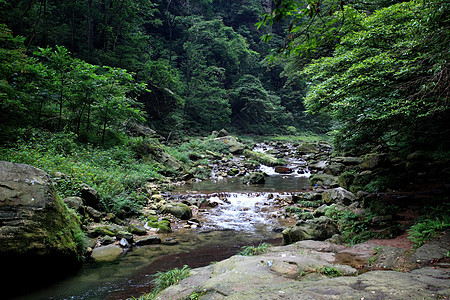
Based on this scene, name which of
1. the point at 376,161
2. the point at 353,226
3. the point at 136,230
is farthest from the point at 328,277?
the point at 376,161

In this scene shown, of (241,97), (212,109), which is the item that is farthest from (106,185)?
(241,97)

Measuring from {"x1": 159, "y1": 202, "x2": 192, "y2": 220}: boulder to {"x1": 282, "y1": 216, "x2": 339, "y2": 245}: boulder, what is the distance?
3624 millimetres

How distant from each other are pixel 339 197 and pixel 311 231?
317 cm

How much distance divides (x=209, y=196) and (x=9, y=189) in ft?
24.7

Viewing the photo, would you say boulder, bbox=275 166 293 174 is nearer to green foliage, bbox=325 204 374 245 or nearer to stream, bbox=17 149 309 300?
stream, bbox=17 149 309 300

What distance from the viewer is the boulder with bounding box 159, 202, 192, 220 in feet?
25.7

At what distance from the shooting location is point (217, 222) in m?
7.80

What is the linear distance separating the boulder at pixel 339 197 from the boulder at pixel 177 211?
510 centimetres

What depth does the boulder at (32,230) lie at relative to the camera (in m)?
3.49

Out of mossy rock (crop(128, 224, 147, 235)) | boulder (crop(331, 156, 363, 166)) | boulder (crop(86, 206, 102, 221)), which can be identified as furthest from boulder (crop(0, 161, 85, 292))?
boulder (crop(331, 156, 363, 166))

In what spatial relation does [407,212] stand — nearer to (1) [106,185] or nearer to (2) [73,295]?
(2) [73,295]

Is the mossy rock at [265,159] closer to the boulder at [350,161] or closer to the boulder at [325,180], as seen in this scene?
the boulder at [350,161]

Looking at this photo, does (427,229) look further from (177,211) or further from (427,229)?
(177,211)

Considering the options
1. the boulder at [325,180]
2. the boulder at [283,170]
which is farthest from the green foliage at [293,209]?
the boulder at [283,170]
